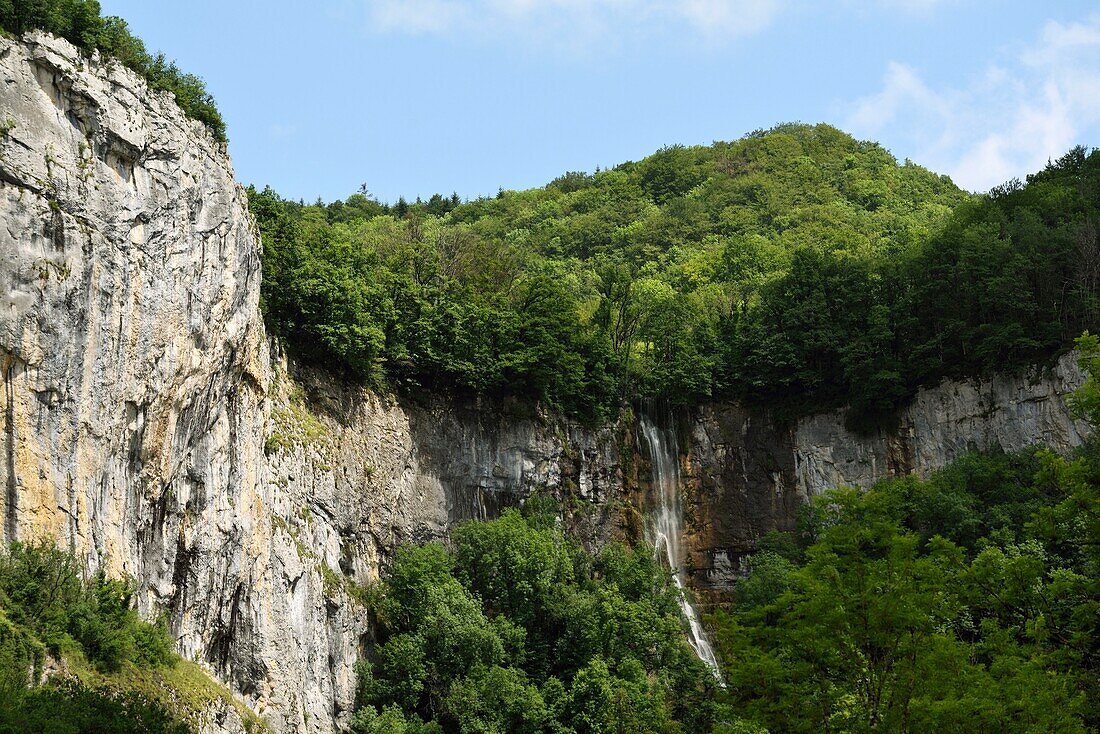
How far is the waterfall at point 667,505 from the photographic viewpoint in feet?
157

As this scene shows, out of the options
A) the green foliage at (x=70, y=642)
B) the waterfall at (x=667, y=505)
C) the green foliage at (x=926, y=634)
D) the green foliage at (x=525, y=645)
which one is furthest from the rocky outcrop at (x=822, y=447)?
the green foliage at (x=70, y=642)

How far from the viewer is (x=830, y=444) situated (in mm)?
49594

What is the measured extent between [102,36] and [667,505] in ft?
94.8

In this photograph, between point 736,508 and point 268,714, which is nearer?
point 268,714

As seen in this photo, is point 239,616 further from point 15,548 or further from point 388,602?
point 15,548

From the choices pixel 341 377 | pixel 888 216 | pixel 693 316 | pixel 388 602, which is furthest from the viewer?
pixel 888 216

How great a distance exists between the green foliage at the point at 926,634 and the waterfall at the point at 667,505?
2330 cm

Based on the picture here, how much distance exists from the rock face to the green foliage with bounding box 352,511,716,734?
161cm

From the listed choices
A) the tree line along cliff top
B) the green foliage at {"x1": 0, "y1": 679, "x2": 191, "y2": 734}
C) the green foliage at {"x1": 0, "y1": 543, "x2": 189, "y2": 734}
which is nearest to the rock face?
the green foliage at {"x1": 0, "y1": 543, "x2": 189, "y2": 734}

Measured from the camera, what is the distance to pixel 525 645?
39.8 metres

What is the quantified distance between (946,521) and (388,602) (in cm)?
1875

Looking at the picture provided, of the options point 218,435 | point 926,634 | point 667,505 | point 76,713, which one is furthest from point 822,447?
point 76,713

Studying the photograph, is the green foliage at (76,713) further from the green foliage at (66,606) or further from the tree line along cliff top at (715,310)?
the tree line along cliff top at (715,310)

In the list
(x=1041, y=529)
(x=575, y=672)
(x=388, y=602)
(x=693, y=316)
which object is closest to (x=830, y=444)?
(x=693, y=316)
